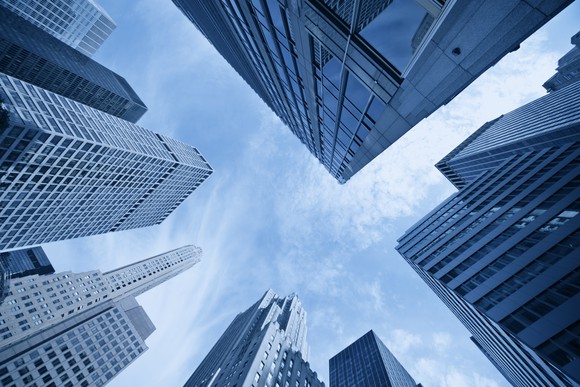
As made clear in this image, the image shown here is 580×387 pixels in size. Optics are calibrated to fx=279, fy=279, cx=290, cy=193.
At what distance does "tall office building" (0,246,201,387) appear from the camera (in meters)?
68.1

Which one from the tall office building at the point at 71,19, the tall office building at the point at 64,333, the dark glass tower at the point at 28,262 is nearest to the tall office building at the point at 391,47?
the tall office building at the point at 64,333

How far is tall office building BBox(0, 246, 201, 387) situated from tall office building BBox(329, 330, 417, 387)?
3073 inches

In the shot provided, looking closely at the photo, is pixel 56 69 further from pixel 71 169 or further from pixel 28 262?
pixel 28 262

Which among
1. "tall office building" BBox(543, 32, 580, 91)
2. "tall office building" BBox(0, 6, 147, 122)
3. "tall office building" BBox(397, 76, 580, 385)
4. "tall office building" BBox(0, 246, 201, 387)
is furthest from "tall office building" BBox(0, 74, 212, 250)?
"tall office building" BBox(543, 32, 580, 91)

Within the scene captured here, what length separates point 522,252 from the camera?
26.8 metres

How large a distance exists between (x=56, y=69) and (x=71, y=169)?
212 ft

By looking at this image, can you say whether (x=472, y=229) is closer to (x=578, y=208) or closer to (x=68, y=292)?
(x=578, y=208)

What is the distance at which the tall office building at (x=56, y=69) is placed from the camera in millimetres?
91938

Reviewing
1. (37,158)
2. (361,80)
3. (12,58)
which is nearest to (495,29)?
(361,80)

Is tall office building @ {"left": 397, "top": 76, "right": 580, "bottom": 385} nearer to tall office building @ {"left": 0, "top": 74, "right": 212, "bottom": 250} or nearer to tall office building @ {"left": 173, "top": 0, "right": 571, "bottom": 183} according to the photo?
tall office building @ {"left": 173, "top": 0, "right": 571, "bottom": 183}

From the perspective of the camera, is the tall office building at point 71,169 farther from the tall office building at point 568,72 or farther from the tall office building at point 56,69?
the tall office building at point 568,72

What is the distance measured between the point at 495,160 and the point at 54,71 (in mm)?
156293

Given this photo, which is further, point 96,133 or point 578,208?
point 96,133

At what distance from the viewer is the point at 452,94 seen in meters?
8.50
